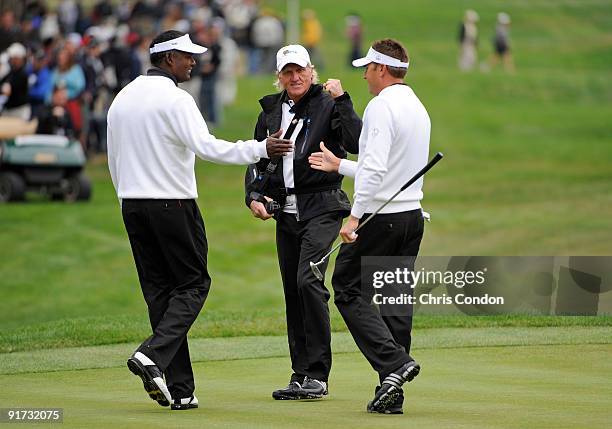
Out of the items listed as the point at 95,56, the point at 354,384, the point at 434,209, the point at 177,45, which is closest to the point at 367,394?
the point at 354,384

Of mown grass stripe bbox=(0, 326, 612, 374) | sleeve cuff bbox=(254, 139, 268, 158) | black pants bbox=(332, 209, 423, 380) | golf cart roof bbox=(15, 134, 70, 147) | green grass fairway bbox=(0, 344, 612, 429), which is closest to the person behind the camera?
green grass fairway bbox=(0, 344, 612, 429)

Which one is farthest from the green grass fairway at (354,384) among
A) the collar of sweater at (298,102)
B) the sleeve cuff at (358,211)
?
the collar of sweater at (298,102)

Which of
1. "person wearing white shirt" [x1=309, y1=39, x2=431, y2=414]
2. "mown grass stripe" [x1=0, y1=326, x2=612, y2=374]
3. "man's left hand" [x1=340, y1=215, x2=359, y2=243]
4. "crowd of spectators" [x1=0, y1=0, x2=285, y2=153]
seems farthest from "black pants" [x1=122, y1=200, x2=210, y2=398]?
"crowd of spectators" [x1=0, y1=0, x2=285, y2=153]

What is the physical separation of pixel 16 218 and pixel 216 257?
3.68 metres

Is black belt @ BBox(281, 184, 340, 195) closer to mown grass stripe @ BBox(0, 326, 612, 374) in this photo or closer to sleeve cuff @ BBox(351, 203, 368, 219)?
sleeve cuff @ BBox(351, 203, 368, 219)

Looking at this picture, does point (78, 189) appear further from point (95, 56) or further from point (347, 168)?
point (347, 168)

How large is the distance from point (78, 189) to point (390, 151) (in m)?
17.0

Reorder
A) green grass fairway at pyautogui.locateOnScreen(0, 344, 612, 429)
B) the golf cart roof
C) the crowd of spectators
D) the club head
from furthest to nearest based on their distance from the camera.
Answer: the crowd of spectators < the golf cart roof < the club head < green grass fairway at pyautogui.locateOnScreen(0, 344, 612, 429)

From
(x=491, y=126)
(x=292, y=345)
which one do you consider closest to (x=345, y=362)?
(x=292, y=345)

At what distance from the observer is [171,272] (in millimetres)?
8984

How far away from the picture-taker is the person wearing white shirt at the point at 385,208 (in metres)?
8.39

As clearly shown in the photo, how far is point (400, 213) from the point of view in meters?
8.63

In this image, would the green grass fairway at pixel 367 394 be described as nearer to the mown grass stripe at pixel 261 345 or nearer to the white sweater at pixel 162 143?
the mown grass stripe at pixel 261 345

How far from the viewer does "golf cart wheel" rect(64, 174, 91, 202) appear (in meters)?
24.9
